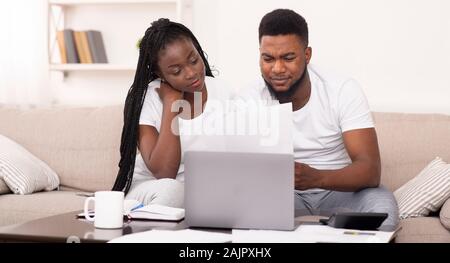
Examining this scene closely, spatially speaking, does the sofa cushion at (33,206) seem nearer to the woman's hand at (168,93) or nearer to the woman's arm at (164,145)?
the woman's arm at (164,145)

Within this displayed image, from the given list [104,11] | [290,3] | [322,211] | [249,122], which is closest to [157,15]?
[104,11]

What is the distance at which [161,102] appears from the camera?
8.49 feet

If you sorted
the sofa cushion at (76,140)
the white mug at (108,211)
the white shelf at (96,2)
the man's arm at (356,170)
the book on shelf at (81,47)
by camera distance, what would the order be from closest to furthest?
the white mug at (108,211) < the man's arm at (356,170) < the sofa cushion at (76,140) < the white shelf at (96,2) < the book on shelf at (81,47)

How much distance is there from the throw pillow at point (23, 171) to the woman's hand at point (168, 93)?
0.72m

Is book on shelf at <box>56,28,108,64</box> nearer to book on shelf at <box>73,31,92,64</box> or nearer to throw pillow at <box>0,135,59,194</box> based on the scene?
book on shelf at <box>73,31,92,64</box>

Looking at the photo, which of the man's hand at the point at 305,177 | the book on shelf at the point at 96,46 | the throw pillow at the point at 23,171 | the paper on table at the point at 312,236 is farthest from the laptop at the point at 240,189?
the book on shelf at the point at 96,46

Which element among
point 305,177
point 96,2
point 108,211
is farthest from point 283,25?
point 96,2

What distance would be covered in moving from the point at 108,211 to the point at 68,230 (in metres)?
0.11

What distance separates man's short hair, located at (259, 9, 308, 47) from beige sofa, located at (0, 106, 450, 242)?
669mm

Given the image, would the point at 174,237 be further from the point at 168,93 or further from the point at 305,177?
the point at 168,93

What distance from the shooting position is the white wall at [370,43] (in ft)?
10.9

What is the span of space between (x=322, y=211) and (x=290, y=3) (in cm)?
158

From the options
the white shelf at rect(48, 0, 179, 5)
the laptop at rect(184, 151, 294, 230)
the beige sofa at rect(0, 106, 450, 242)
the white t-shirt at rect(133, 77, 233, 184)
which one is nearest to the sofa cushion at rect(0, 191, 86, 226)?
the beige sofa at rect(0, 106, 450, 242)
